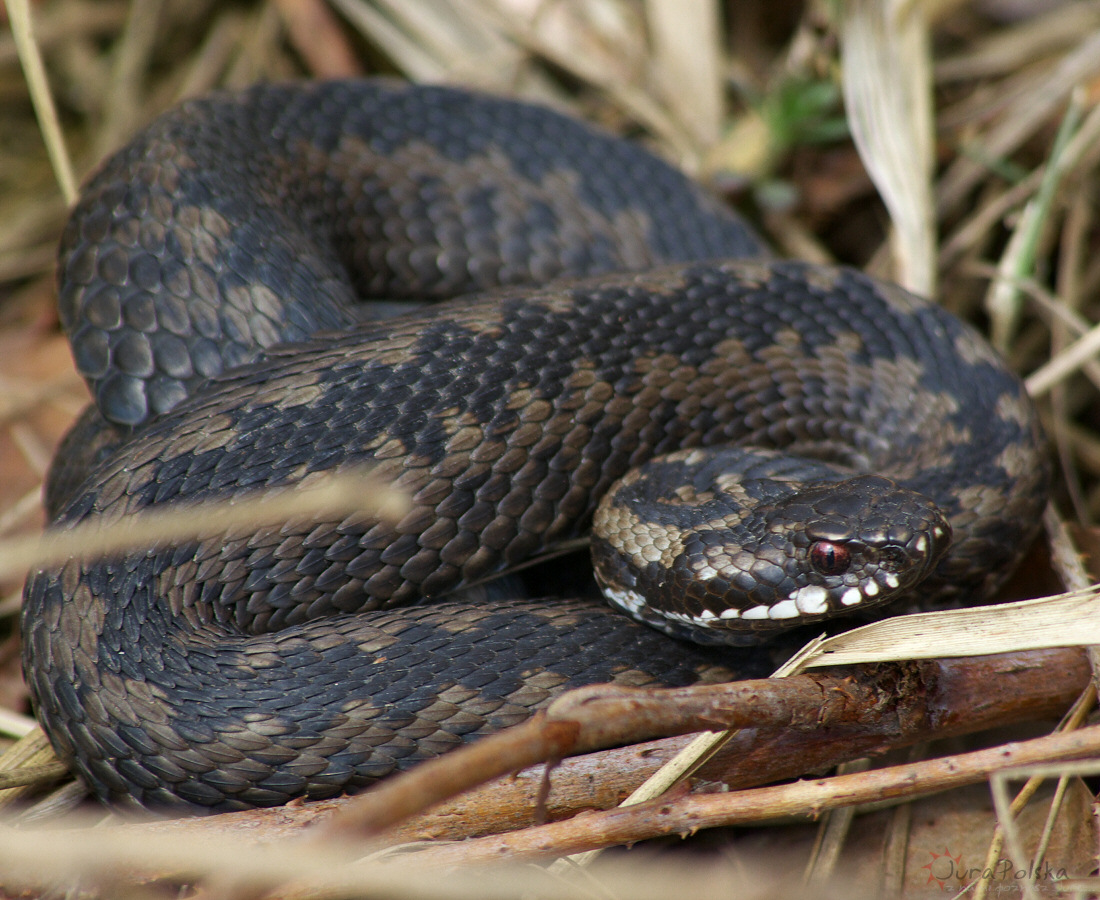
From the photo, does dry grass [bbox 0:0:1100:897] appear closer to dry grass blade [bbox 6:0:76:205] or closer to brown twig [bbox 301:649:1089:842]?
dry grass blade [bbox 6:0:76:205]

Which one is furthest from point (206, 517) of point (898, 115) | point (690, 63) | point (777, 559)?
point (690, 63)

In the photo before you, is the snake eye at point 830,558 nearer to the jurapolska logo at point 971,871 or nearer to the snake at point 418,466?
the snake at point 418,466

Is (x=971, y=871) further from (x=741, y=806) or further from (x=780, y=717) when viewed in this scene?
(x=741, y=806)

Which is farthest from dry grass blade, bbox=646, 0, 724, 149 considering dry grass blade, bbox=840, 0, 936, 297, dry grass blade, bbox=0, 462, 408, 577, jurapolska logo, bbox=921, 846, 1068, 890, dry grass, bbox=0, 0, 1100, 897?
jurapolska logo, bbox=921, 846, 1068, 890

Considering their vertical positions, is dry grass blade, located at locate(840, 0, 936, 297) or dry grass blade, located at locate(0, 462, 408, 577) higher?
dry grass blade, located at locate(840, 0, 936, 297)

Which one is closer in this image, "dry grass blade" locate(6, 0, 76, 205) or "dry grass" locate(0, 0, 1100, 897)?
"dry grass blade" locate(6, 0, 76, 205)

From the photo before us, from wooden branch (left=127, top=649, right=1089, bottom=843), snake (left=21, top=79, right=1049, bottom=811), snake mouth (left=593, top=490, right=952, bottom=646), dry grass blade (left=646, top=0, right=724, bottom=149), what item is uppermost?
dry grass blade (left=646, top=0, right=724, bottom=149)
